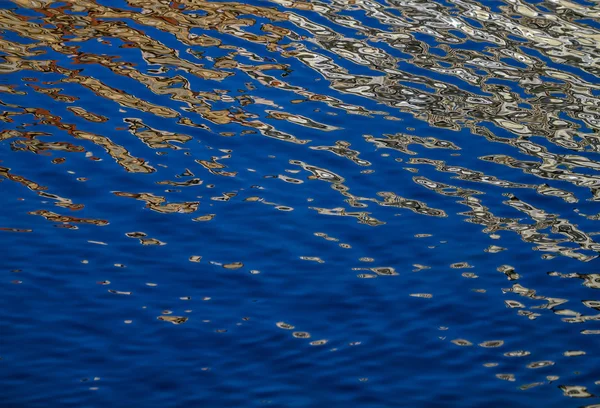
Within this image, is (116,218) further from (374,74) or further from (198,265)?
(374,74)

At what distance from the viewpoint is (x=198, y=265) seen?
6.14 m

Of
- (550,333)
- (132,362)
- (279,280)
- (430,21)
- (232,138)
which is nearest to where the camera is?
(132,362)

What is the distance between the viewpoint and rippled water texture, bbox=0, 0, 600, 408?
207 inches

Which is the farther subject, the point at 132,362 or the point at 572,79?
the point at 572,79

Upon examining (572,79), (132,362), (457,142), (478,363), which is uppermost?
(572,79)

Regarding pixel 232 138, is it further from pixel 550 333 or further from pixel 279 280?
pixel 550 333

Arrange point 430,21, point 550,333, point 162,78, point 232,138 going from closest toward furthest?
point 550,333 < point 232,138 < point 162,78 < point 430,21

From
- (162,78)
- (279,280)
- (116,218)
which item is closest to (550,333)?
(279,280)

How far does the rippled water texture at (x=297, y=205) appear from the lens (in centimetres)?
527

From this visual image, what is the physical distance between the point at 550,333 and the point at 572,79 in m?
4.37

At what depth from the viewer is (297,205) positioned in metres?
6.96

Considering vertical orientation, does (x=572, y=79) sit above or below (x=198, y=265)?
above

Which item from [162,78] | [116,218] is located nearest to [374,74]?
[162,78]

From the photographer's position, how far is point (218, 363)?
17.3ft
